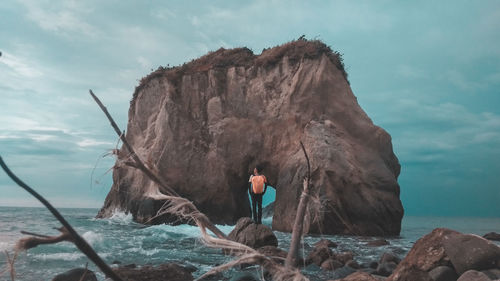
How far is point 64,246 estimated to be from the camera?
28.2 ft

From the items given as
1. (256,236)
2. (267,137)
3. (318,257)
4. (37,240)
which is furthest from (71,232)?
(267,137)

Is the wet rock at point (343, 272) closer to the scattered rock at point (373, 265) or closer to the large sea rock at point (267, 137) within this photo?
the scattered rock at point (373, 265)

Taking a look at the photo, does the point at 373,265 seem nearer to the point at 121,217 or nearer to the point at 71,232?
the point at 71,232

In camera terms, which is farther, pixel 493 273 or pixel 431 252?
pixel 431 252

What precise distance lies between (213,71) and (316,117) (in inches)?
246

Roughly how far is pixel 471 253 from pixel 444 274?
454 mm

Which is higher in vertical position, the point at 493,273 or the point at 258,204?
the point at 258,204

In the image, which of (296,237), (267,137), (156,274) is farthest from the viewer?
(267,137)

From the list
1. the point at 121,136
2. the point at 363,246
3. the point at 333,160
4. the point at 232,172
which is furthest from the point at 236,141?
the point at 121,136

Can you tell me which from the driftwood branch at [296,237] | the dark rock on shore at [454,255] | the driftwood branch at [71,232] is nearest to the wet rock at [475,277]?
the dark rock on shore at [454,255]

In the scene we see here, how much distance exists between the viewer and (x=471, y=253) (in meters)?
5.04

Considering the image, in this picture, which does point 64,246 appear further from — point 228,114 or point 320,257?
point 228,114

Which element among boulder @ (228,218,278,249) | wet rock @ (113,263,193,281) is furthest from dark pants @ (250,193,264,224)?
wet rock @ (113,263,193,281)

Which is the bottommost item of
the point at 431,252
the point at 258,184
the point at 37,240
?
the point at 431,252
